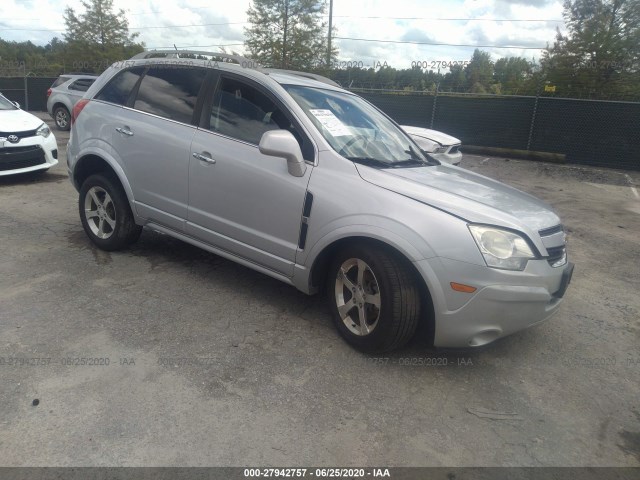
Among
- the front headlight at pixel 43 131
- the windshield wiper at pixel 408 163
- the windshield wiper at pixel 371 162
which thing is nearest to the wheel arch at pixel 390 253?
the windshield wiper at pixel 371 162

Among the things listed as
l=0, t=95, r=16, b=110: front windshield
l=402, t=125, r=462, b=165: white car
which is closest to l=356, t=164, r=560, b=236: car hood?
l=402, t=125, r=462, b=165: white car

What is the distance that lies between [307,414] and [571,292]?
311 cm

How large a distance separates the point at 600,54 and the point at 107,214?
2157 cm

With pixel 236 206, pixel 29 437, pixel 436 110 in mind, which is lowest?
pixel 29 437

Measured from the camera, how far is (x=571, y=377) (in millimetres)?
3100

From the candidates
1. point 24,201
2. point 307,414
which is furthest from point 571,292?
point 24,201

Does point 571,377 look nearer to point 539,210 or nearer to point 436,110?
point 539,210

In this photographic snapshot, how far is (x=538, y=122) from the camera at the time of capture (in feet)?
44.6

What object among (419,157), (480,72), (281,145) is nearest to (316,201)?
(281,145)

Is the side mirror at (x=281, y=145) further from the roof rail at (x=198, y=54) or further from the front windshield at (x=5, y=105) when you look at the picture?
the front windshield at (x=5, y=105)

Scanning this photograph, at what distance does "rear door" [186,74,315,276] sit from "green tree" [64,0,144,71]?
1417 inches

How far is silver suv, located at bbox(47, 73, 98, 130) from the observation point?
567 inches

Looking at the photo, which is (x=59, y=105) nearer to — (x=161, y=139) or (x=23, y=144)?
(x=23, y=144)

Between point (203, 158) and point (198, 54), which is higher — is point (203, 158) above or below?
below
